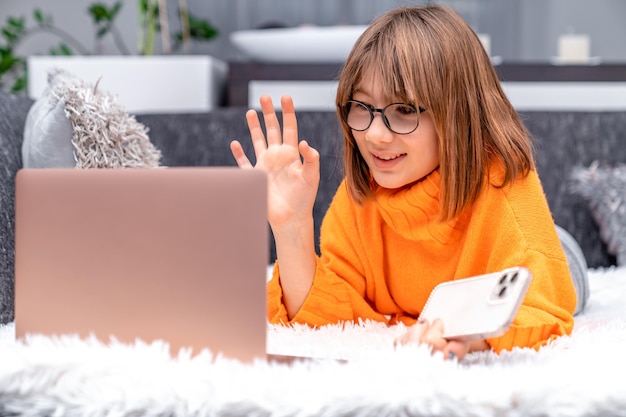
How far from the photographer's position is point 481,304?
0.78 metres

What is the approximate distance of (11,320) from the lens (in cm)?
119

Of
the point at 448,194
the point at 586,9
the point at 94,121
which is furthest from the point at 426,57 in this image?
the point at 586,9

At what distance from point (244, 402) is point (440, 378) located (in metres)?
0.18

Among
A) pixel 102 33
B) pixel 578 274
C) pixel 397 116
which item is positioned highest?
pixel 102 33

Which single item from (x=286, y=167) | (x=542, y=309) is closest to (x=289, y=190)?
(x=286, y=167)

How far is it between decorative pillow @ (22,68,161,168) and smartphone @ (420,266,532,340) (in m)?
0.64

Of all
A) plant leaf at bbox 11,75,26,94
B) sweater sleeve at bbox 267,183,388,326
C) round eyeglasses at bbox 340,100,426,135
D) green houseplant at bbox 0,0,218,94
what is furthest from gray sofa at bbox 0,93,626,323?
plant leaf at bbox 11,75,26,94

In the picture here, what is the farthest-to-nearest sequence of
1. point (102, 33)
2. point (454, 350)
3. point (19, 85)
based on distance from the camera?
point (102, 33) < point (19, 85) < point (454, 350)

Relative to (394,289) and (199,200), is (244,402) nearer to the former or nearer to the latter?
(199,200)

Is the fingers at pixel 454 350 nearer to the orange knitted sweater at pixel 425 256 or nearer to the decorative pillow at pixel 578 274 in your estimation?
the orange knitted sweater at pixel 425 256

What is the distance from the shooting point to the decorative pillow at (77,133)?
1.24 m

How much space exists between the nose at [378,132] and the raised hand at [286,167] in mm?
98

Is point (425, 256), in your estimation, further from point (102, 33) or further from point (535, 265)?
point (102, 33)

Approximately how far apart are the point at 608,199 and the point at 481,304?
1.07m
